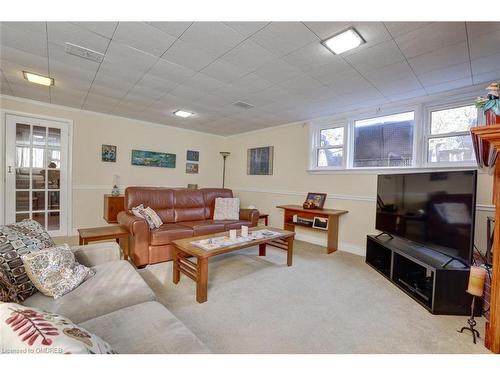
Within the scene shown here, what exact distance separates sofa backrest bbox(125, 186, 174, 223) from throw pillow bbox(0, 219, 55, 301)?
1.86 m

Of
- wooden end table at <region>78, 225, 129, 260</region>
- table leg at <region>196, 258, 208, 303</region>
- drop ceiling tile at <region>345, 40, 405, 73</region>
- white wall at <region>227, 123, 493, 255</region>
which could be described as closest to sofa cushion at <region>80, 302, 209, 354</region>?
table leg at <region>196, 258, 208, 303</region>

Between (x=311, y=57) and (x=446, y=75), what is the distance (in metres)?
1.54

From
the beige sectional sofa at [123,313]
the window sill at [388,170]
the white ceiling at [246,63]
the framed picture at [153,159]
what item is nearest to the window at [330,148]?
the window sill at [388,170]

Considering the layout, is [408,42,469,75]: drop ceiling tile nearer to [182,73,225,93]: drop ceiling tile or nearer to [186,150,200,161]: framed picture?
[182,73,225,93]: drop ceiling tile

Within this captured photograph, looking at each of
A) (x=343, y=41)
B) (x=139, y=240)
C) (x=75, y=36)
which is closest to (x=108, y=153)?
(x=139, y=240)

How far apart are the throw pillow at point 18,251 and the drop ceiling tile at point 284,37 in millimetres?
2183

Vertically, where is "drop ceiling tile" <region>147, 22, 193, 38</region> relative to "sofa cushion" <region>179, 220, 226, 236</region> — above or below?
above

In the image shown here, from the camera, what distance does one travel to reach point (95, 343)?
72 centimetres

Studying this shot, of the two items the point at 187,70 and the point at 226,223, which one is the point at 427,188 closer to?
the point at 226,223

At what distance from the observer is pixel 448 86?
2744mm

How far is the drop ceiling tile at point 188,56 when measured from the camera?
2.09 metres

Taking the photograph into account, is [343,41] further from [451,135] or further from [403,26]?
[451,135]

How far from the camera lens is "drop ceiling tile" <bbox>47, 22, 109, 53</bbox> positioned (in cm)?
186
